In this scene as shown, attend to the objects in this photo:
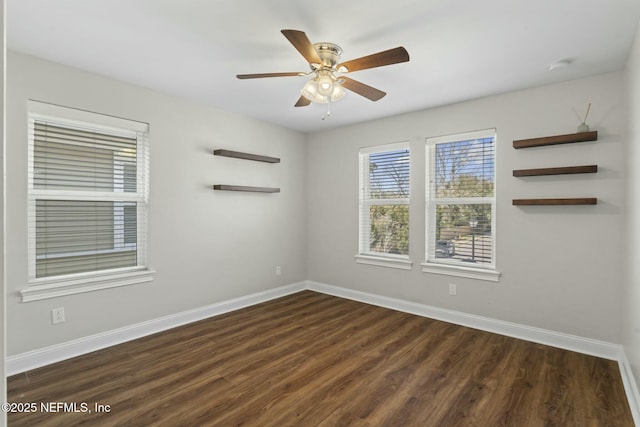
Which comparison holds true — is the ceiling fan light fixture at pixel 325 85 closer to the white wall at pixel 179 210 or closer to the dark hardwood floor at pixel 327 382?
the white wall at pixel 179 210

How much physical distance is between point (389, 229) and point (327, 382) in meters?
2.38

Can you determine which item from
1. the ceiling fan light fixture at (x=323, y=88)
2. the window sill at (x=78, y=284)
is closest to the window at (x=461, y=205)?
the ceiling fan light fixture at (x=323, y=88)

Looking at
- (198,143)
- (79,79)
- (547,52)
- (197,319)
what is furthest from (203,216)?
(547,52)

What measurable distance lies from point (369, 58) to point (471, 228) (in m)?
2.43

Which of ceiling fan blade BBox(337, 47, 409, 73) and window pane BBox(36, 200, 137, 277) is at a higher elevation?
ceiling fan blade BBox(337, 47, 409, 73)

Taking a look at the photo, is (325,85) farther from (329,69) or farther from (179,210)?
(179,210)

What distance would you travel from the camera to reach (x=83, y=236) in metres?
2.96

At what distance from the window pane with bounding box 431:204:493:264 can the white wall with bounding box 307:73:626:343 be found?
16 centimetres

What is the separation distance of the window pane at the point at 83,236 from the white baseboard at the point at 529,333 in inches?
116

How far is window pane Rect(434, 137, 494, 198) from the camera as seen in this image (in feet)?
11.6

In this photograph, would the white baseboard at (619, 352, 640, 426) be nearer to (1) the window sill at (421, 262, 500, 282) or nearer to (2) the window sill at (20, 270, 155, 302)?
(1) the window sill at (421, 262, 500, 282)

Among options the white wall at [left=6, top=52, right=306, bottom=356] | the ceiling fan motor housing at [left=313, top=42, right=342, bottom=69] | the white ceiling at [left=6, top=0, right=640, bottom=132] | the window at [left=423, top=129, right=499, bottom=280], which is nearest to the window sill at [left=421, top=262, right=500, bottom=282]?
the window at [left=423, top=129, right=499, bottom=280]

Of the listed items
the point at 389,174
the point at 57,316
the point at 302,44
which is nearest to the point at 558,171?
the point at 389,174

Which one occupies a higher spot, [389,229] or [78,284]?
[389,229]
